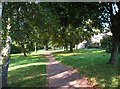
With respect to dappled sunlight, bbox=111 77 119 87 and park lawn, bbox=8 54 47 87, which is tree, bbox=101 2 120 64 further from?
dappled sunlight, bbox=111 77 119 87

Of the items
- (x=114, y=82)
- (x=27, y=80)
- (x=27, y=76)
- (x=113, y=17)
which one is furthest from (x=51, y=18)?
(x=113, y=17)

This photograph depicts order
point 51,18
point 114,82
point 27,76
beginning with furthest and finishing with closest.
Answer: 1. point 27,76
2. point 114,82
3. point 51,18

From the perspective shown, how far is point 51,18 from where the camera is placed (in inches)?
470

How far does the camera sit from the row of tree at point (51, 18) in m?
11.1

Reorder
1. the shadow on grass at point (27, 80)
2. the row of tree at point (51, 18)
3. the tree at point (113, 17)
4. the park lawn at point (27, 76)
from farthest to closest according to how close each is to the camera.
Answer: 1. the tree at point (113, 17)
2. the park lawn at point (27, 76)
3. the shadow on grass at point (27, 80)
4. the row of tree at point (51, 18)

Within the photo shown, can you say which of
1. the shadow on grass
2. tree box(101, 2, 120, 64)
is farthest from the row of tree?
the shadow on grass

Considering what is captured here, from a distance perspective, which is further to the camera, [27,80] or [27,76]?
[27,76]

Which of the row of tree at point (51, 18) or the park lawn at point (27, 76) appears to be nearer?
the row of tree at point (51, 18)

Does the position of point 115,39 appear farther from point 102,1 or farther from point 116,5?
point 102,1

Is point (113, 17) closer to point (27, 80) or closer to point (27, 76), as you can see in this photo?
point (27, 76)

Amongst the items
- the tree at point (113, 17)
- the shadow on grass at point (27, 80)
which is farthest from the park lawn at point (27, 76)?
the tree at point (113, 17)

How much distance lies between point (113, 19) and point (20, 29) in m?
10.8

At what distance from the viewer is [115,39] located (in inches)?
843

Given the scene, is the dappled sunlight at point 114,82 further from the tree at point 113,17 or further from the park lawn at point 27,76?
the tree at point 113,17
